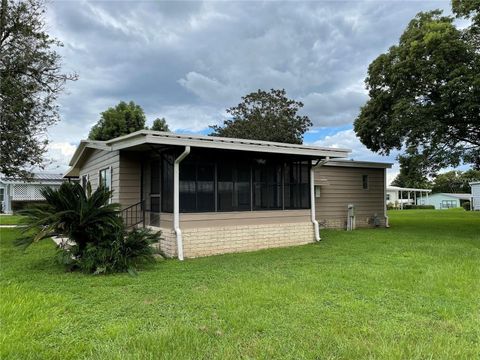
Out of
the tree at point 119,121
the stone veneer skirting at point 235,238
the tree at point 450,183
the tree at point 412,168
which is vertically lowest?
the stone veneer skirting at point 235,238

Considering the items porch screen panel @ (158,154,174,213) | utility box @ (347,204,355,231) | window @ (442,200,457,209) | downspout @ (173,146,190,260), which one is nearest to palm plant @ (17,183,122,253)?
downspout @ (173,146,190,260)

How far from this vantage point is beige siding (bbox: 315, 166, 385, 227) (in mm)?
12633

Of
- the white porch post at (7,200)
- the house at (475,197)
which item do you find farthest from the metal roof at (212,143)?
the house at (475,197)

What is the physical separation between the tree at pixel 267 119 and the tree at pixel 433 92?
1274cm

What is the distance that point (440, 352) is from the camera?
2.94 metres

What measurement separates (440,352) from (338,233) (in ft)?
28.4

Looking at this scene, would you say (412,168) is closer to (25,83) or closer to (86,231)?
(86,231)

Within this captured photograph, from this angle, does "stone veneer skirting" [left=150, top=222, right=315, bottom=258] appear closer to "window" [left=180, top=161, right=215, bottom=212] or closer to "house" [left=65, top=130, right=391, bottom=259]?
"house" [left=65, top=130, right=391, bottom=259]

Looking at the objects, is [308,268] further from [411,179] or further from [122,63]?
[122,63]

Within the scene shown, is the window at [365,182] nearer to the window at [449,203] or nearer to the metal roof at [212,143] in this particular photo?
the metal roof at [212,143]

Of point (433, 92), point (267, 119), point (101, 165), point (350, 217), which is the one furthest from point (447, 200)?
point (101, 165)

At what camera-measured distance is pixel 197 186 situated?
8.06 meters

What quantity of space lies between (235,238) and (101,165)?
15.7 feet

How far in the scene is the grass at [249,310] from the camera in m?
3.03
